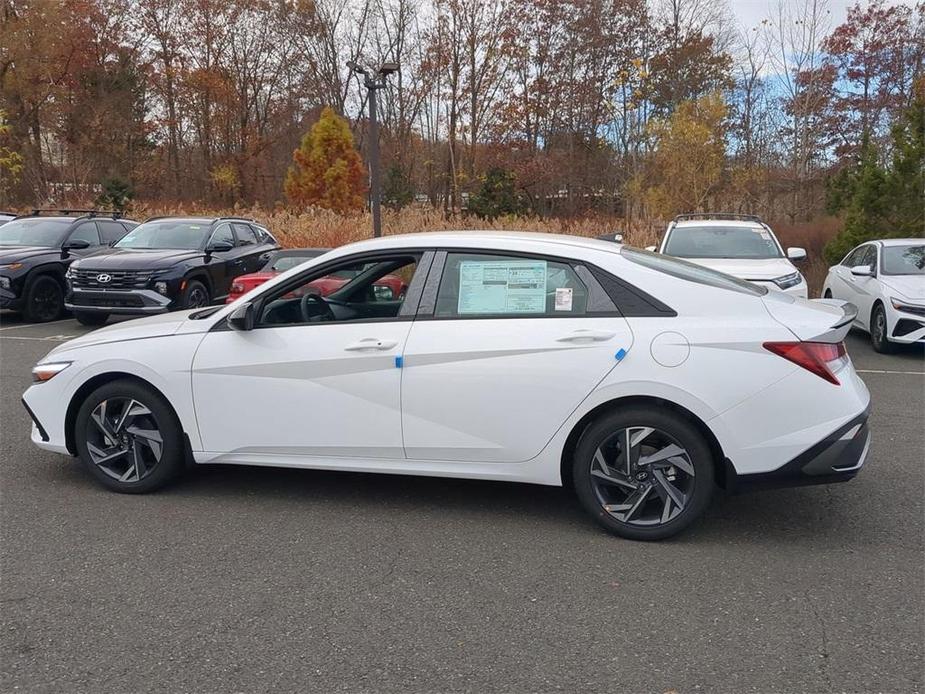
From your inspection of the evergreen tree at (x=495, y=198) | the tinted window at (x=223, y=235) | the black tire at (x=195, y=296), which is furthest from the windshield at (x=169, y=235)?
the evergreen tree at (x=495, y=198)

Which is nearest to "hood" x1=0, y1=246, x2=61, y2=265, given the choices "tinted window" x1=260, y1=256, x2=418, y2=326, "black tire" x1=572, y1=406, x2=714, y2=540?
"tinted window" x1=260, y1=256, x2=418, y2=326

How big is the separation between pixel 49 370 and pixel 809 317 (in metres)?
4.32

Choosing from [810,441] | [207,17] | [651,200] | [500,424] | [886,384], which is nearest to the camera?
[810,441]

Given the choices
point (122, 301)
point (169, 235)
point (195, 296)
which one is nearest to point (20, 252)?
point (169, 235)

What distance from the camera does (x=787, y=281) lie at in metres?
9.90

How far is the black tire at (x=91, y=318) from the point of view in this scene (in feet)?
38.7

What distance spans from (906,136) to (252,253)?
11207mm

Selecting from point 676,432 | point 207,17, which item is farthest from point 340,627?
point 207,17

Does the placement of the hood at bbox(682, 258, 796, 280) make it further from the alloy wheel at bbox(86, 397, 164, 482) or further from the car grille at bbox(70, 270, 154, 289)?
the car grille at bbox(70, 270, 154, 289)

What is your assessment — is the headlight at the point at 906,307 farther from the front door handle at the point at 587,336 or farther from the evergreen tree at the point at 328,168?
the evergreen tree at the point at 328,168

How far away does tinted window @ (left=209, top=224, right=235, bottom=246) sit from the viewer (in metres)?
13.1

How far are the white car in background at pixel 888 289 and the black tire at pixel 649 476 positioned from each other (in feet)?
22.8

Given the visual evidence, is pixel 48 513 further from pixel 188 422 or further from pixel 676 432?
pixel 676 432

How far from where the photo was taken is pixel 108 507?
4543 mm
